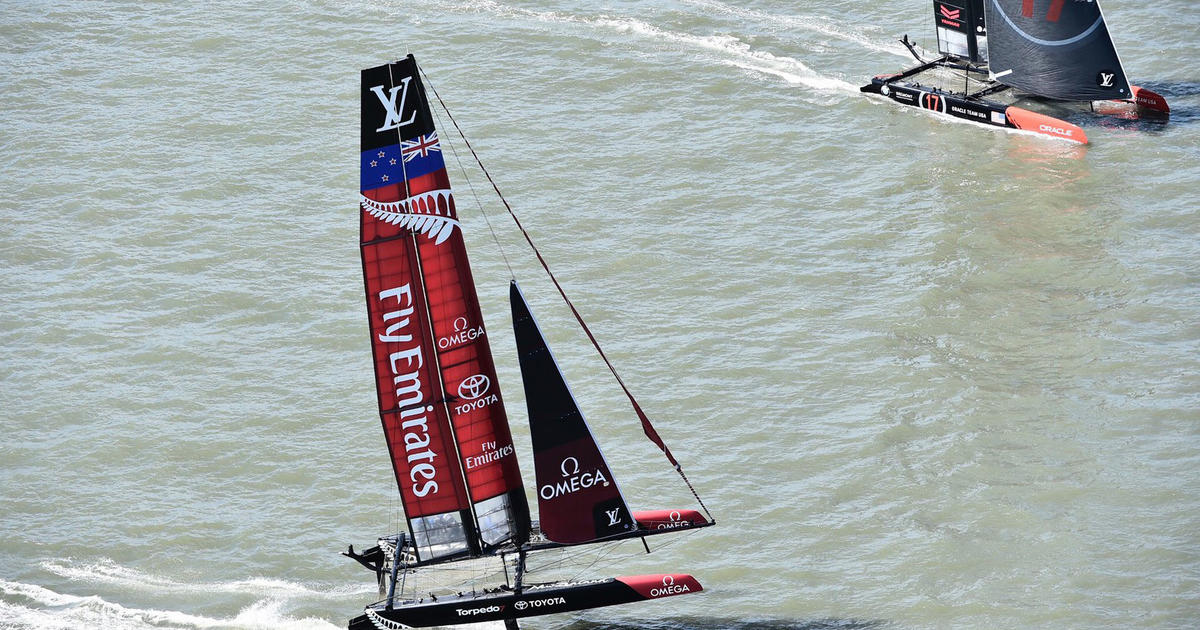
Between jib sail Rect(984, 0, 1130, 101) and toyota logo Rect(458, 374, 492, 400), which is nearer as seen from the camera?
toyota logo Rect(458, 374, 492, 400)

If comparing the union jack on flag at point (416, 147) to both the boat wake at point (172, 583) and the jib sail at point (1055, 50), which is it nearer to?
the boat wake at point (172, 583)

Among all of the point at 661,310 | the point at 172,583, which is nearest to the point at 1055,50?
the point at 661,310

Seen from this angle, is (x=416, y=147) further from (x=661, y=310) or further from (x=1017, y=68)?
(x=1017, y=68)

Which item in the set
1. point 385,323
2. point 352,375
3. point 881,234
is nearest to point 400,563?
point 385,323

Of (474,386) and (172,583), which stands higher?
(474,386)

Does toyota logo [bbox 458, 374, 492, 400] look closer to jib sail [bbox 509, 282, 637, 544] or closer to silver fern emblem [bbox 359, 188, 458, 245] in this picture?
jib sail [bbox 509, 282, 637, 544]

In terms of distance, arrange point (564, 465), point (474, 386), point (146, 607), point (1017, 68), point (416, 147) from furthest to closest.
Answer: point (1017, 68), point (146, 607), point (564, 465), point (474, 386), point (416, 147)

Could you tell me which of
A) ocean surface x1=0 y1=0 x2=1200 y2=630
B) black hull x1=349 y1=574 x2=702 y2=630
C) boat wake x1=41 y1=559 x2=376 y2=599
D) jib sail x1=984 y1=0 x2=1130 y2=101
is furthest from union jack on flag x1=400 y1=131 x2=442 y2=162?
jib sail x1=984 y1=0 x2=1130 y2=101
